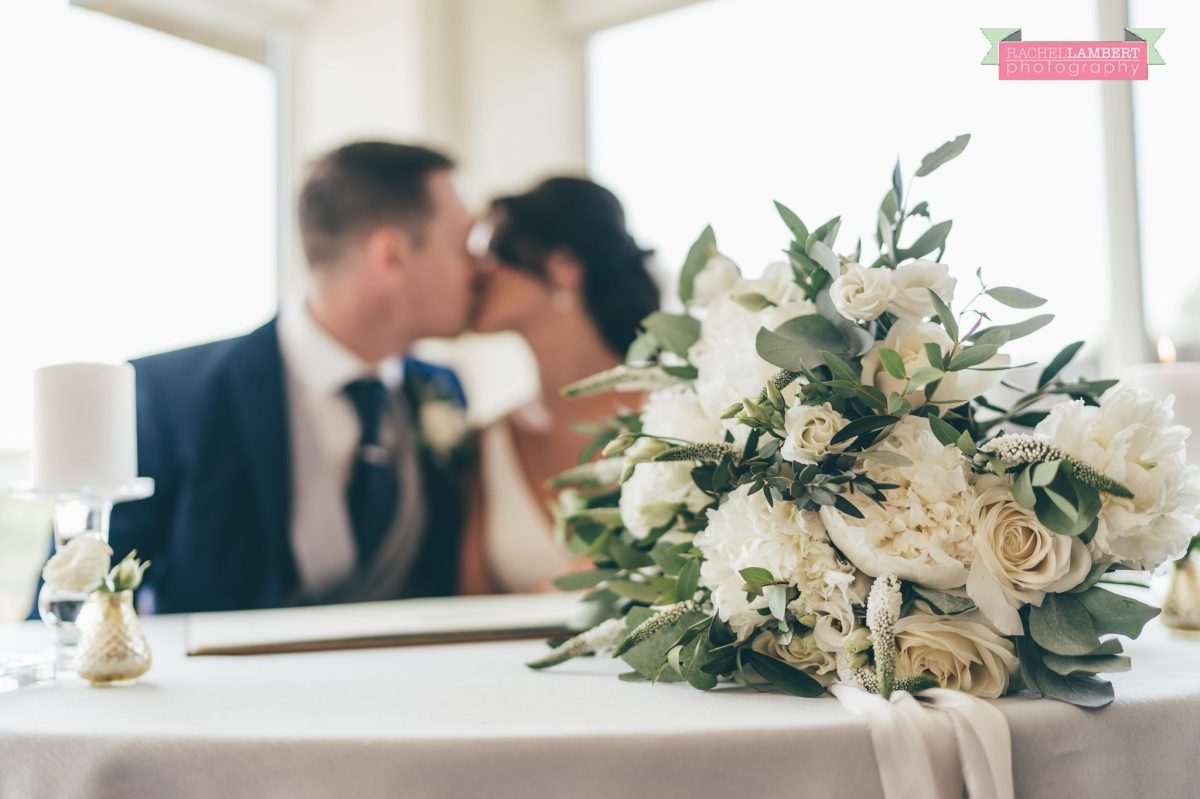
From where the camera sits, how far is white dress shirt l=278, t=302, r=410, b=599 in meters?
2.00

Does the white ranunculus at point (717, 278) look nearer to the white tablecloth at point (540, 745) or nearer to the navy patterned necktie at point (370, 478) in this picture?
the white tablecloth at point (540, 745)

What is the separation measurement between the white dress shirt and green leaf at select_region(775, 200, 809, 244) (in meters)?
1.32

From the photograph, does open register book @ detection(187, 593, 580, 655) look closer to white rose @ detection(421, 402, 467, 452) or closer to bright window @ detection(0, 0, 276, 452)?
white rose @ detection(421, 402, 467, 452)

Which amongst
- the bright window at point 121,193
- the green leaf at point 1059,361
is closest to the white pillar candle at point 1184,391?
the green leaf at point 1059,361

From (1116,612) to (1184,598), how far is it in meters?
0.48

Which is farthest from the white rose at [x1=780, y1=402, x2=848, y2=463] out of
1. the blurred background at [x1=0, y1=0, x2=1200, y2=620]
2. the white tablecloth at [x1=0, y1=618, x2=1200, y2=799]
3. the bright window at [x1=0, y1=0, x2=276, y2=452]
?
the bright window at [x1=0, y1=0, x2=276, y2=452]

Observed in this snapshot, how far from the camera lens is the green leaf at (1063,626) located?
775 mm

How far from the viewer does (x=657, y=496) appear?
3.14 ft

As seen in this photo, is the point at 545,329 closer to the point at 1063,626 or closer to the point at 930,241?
the point at 930,241

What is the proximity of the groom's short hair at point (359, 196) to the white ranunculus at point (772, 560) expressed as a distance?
1410mm

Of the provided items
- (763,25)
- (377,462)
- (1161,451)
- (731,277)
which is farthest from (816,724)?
(763,25)

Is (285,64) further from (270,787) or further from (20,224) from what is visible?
(270,787)

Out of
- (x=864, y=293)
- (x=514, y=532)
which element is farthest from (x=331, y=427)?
(x=864, y=293)

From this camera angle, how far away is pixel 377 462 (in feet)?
6.82
